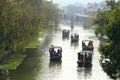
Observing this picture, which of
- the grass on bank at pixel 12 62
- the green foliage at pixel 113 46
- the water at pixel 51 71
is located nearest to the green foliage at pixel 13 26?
the grass on bank at pixel 12 62

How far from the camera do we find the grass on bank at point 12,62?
48.3m

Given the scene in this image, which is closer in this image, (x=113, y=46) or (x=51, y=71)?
(x=113, y=46)

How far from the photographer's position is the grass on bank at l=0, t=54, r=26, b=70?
4826 cm

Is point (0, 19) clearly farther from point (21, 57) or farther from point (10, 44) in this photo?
point (21, 57)

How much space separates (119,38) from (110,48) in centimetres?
101

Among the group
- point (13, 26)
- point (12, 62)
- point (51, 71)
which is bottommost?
point (51, 71)

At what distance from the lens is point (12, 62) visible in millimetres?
51531

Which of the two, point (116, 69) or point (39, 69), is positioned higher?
point (116, 69)

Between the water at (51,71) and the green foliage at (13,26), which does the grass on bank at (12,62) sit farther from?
the green foliage at (13,26)

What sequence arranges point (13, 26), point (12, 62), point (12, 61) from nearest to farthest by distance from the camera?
point (12, 62) < point (12, 61) < point (13, 26)

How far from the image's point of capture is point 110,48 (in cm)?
2755

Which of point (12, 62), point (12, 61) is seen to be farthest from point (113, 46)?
point (12, 61)

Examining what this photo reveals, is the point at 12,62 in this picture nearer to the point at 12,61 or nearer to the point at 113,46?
the point at 12,61

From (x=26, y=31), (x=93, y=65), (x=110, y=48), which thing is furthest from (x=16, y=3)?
(x=110, y=48)
